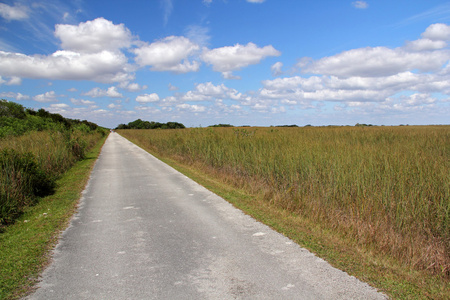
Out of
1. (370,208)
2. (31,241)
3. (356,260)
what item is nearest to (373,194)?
(370,208)

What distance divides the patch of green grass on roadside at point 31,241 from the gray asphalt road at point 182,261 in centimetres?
20

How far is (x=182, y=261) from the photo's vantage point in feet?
14.4

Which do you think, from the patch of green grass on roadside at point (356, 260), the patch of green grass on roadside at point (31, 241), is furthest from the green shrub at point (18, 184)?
the patch of green grass on roadside at point (356, 260)

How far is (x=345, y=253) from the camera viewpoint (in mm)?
4793

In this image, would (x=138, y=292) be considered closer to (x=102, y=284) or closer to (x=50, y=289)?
(x=102, y=284)

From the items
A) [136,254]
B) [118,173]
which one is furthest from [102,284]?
[118,173]

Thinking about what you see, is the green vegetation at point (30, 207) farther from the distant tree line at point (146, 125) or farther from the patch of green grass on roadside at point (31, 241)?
the distant tree line at point (146, 125)

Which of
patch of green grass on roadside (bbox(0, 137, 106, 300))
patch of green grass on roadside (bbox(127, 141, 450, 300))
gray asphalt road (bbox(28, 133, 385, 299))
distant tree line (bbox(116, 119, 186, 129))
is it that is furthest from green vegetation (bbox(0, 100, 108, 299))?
distant tree line (bbox(116, 119, 186, 129))

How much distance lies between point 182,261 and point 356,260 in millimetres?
2650

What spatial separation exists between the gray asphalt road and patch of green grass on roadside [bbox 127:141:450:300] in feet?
0.75

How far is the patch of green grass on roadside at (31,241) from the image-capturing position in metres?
3.85

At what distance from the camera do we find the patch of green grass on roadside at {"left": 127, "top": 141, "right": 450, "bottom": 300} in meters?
3.68

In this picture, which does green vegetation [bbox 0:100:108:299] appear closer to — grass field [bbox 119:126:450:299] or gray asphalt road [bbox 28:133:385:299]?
gray asphalt road [bbox 28:133:385:299]

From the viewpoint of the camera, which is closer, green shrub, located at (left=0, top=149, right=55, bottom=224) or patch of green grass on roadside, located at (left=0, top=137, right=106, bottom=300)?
patch of green grass on roadside, located at (left=0, top=137, right=106, bottom=300)
